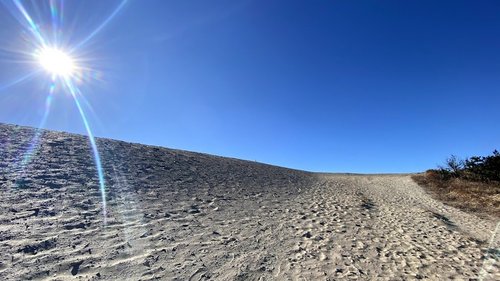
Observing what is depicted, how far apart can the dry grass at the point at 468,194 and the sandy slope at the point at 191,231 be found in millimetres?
1759

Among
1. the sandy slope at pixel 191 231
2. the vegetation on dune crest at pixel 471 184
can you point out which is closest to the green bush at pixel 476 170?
the vegetation on dune crest at pixel 471 184

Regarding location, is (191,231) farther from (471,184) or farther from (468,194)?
(471,184)

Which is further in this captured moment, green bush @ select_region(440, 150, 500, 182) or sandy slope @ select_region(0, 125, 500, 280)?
green bush @ select_region(440, 150, 500, 182)

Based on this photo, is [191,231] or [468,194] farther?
[468,194]

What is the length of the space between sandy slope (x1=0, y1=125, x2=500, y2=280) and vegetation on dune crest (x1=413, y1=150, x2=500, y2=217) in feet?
8.51

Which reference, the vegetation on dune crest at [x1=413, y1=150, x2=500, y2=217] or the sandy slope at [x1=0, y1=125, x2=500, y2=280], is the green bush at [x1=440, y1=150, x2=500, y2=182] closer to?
the vegetation on dune crest at [x1=413, y1=150, x2=500, y2=217]

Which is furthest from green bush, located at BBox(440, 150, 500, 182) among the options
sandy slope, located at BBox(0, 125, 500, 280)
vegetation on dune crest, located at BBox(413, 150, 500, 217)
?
sandy slope, located at BBox(0, 125, 500, 280)

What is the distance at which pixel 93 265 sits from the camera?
18.3 ft

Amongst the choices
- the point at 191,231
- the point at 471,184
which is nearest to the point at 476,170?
the point at 471,184

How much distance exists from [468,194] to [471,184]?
409 centimetres

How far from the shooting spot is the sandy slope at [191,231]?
5.93 meters

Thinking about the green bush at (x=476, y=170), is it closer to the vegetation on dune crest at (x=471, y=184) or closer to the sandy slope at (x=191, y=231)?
the vegetation on dune crest at (x=471, y=184)

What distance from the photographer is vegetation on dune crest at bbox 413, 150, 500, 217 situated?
1619 cm

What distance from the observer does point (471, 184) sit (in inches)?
861
